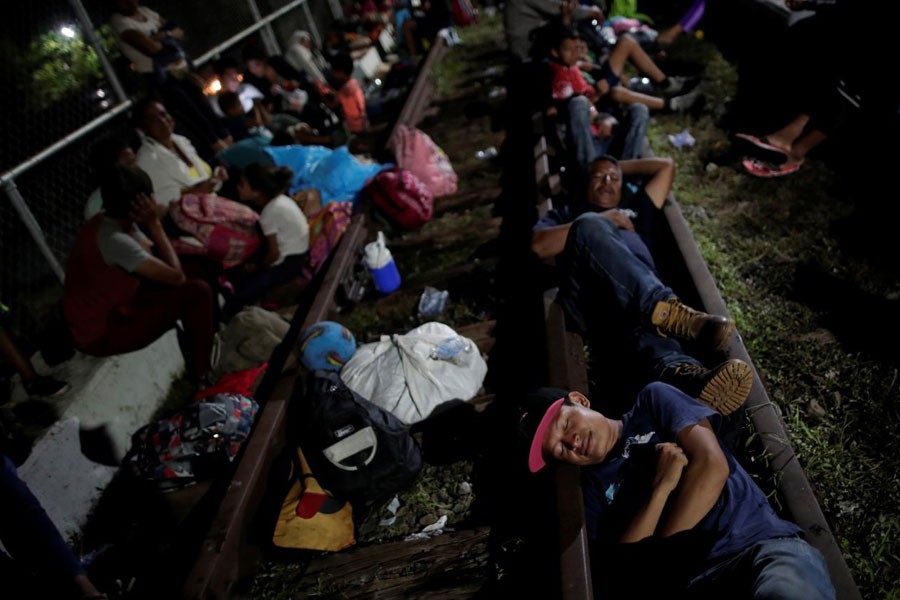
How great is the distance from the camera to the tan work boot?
2.69 meters

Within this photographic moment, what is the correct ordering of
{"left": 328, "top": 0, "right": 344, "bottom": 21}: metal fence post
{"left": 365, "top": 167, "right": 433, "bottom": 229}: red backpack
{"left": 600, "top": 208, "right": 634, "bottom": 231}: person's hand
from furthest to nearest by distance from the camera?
{"left": 328, "top": 0, "right": 344, "bottom": 21}: metal fence post → {"left": 365, "top": 167, "right": 433, "bottom": 229}: red backpack → {"left": 600, "top": 208, "right": 634, "bottom": 231}: person's hand

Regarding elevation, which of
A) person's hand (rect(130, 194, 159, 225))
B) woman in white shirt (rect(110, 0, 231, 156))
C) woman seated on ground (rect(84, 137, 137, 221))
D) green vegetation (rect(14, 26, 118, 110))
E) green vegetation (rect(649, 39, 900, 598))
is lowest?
green vegetation (rect(649, 39, 900, 598))

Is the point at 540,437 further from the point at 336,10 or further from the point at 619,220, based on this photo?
the point at 336,10

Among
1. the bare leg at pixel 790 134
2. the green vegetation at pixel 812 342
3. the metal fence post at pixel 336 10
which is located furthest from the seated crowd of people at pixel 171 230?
the metal fence post at pixel 336 10

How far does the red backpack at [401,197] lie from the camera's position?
546 centimetres

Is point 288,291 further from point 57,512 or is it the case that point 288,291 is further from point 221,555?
point 221,555

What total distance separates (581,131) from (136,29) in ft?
18.1

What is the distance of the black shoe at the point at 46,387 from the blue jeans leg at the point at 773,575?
433 centimetres

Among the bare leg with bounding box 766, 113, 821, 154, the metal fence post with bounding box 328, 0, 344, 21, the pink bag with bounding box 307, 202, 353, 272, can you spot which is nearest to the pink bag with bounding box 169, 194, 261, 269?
the pink bag with bounding box 307, 202, 353, 272

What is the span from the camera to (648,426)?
234cm

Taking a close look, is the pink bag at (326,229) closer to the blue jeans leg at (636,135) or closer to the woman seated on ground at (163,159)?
the woman seated on ground at (163,159)

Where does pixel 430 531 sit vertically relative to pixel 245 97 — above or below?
below

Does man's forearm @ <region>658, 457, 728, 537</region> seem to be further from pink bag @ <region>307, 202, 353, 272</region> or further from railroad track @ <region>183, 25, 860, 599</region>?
pink bag @ <region>307, 202, 353, 272</region>

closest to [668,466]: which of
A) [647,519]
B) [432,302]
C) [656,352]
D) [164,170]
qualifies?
[647,519]
